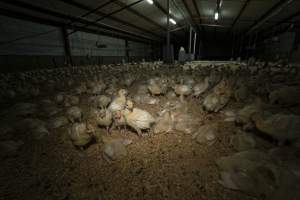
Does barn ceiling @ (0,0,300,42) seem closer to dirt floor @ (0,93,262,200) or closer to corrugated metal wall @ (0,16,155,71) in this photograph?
corrugated metal wall @ (0,16,155,71)

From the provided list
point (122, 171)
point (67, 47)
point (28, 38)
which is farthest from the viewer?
point (67, 47)

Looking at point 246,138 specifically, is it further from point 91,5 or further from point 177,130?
point 91,5

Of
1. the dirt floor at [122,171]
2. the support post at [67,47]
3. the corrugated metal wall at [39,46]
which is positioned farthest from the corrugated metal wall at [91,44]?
the dirt floor at [122,171]

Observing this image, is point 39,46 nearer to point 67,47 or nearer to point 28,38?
point 28,38

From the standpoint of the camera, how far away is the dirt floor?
1243 mm

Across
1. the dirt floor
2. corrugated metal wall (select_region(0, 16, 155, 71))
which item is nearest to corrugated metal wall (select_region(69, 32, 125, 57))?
corrugated metal wall (select_region(0, 16, 155, 71))

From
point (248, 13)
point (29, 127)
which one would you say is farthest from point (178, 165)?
point (248, 13)

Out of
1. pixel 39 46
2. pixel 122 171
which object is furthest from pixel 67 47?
pixel 122 171

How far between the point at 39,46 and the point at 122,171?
914cm

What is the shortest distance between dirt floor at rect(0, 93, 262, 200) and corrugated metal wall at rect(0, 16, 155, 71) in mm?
6998

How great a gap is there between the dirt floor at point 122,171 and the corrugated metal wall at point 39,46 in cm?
700

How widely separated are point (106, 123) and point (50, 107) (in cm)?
133

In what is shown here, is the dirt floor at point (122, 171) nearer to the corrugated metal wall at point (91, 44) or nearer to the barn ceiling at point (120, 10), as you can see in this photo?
the barn ceiling at point (120, 10)

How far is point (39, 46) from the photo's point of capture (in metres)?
8.36
